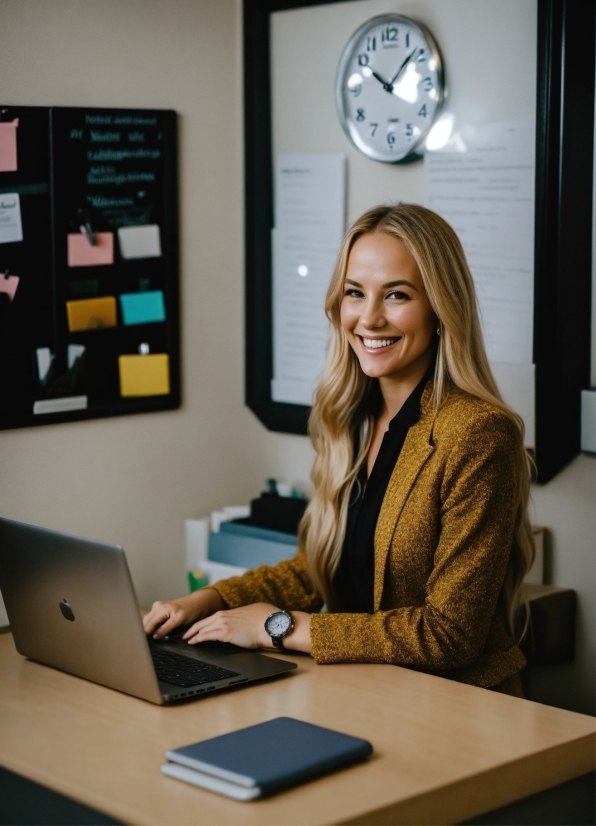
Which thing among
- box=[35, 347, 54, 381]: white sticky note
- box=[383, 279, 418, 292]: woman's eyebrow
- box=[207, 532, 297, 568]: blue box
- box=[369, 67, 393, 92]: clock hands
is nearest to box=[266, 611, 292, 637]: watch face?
box=[383, 279, 418, 292]: woman's eyebrow

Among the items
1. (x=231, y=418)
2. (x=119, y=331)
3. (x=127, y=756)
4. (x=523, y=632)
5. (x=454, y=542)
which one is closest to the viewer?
(x=127, y=756)

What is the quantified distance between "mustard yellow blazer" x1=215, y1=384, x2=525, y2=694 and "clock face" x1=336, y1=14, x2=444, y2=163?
94cm

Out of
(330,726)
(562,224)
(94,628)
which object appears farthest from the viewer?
(562,224)

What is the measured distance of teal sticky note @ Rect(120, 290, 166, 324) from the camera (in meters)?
2.99

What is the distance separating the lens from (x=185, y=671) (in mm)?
1915

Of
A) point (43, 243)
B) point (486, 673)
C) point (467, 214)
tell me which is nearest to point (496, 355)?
point (467, 214)

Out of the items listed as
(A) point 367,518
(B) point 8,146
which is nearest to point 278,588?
(A) point 367,518

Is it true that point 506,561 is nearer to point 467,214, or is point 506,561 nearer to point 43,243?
point 467,214

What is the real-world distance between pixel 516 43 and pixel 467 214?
0.42m

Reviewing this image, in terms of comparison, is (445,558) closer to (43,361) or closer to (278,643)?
(278,643)

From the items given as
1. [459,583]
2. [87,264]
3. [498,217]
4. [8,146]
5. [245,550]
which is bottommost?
[245,550]

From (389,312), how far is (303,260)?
1.00 m

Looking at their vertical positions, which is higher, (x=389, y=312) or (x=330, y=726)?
(x=389, y=312)

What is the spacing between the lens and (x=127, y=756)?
5.14 feet
